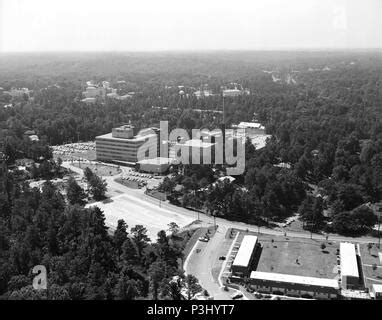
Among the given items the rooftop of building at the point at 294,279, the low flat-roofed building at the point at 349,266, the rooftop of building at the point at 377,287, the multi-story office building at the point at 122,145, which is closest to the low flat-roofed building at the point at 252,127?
the multi-story office building at the point at 122,145

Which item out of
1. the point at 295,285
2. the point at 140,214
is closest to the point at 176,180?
the point at 140,214

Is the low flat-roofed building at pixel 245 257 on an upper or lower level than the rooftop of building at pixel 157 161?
lower

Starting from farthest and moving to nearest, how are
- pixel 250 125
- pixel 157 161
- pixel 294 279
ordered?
pixel 250 125 < pixel 157 161 < pixel 294 279

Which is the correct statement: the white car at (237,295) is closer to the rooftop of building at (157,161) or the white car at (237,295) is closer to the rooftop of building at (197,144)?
the rooftop of building at (157,161)

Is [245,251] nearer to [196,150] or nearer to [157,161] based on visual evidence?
[196,150]

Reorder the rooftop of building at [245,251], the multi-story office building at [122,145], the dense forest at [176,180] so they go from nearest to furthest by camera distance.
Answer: the dense forest at [176,180]
the rooftop of building at [245,251]
the multi-story office building at [122,145]
